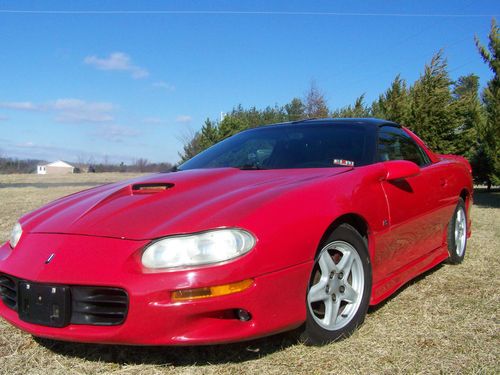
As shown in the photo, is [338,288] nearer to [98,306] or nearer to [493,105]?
[98,306]

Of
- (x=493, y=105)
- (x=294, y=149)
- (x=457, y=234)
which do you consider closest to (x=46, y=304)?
(x=294, y=149)

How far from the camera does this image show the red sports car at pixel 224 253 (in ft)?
6.86

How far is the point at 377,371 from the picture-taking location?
225 cm

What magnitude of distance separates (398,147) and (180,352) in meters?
2.31

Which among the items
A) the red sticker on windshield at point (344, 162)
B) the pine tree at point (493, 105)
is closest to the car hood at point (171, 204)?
the red sticker on windshield at point (344, 162)

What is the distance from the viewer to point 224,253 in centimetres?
212

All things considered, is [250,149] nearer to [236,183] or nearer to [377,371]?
[236,183]

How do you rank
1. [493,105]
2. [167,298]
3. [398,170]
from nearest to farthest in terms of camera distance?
1. [167,298]
2. [398,170]
3. [493,105]

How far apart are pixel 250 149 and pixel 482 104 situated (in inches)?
377

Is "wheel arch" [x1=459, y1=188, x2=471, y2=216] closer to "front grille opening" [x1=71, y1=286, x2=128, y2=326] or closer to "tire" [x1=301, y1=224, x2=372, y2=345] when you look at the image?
"tire" [x1=301, y1=224, x2=372, y2=345]

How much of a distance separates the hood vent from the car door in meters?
1.34

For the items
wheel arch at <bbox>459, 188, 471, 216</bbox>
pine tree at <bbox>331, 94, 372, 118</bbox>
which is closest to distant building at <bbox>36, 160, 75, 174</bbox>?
pine tree at <bbox>331, 94, 372, 118</bbox>

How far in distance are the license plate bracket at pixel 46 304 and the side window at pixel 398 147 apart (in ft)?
7.18

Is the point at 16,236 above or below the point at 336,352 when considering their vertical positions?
above
